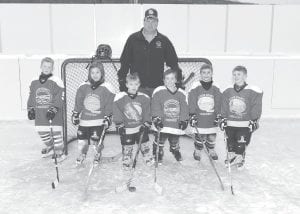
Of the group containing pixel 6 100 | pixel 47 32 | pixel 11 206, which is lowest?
pixel 11 206

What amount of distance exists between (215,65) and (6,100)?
303cm

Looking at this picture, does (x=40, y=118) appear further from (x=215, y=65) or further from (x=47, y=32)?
(x=215, y=65)

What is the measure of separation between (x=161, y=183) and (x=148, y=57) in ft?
4.13

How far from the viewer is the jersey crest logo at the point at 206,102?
3744 mm

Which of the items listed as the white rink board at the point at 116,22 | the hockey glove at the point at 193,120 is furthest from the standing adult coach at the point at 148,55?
the white rink board at the point at 116,22

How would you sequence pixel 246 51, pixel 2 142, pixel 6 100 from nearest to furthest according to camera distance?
pixel 2 142
pixel 6 100
pixel 246 51

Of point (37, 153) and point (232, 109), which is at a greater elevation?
point (232, 109)

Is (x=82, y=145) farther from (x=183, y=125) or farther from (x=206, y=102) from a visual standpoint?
(x=206, y=102)

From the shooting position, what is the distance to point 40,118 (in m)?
3.87

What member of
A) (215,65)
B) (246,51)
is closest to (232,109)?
(215,65)

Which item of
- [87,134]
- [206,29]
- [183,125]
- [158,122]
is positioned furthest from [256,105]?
[206,29]

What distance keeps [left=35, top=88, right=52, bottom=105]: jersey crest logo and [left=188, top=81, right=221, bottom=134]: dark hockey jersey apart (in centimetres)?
142

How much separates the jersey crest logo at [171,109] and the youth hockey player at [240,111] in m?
0.44

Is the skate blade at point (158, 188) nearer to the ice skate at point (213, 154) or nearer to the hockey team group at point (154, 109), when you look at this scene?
the hockey team group at point (154, 109)
